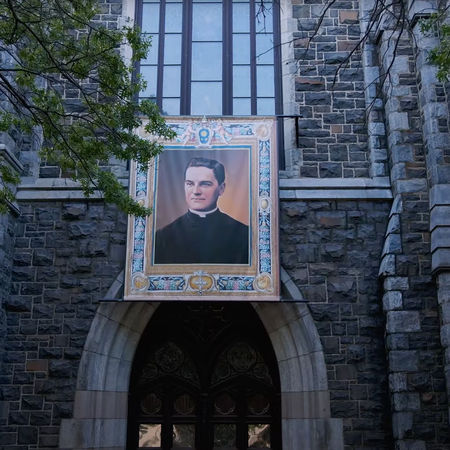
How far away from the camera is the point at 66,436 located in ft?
31.1

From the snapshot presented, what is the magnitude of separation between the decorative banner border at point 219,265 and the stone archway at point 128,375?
1.80 ft

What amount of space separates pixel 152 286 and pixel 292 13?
5.50 meters

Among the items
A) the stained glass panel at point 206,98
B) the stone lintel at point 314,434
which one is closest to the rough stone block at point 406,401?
the stone lintel at point 314,434

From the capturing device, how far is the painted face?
10297 mm

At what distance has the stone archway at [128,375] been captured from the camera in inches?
376

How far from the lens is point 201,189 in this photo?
1036 centimetres

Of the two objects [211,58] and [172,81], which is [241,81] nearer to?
[211,58]

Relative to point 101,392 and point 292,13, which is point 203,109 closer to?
point 292,13

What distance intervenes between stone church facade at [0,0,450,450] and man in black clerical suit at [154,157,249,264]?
75 centimetres

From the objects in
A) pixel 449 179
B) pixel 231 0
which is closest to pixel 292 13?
pixel 231 0

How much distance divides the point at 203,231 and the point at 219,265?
1.97ft

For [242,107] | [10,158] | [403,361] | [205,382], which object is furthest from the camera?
[242,107]

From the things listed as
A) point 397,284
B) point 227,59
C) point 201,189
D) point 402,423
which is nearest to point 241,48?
point 227,59

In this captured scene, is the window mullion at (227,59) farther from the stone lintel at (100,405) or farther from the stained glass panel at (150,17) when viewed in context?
the stone lintel at (100,405)
